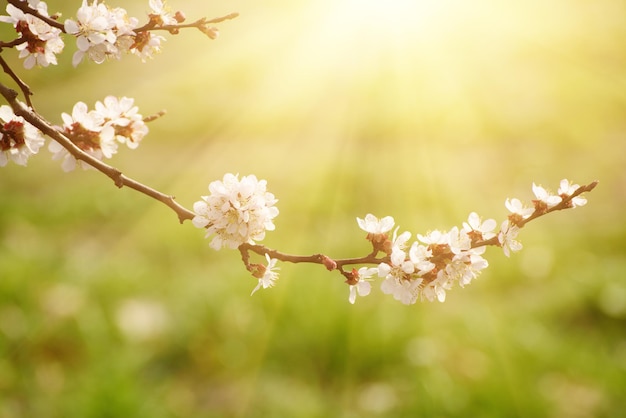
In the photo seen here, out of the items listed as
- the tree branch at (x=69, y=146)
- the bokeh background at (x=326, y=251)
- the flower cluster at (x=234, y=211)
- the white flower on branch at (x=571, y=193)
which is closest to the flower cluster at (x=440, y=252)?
the white flower on branch at (x=571, y=193)

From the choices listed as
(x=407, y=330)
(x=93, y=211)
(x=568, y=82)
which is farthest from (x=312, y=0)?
(x=407, y=330)

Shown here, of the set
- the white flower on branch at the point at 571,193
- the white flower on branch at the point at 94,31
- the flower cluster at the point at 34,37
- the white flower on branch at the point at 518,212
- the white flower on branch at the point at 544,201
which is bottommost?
the white flower on branch at the point at 518,212

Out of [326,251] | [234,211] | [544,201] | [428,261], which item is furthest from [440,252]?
[326,251]

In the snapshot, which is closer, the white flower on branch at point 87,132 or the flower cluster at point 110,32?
the flower cluster at point 110,32

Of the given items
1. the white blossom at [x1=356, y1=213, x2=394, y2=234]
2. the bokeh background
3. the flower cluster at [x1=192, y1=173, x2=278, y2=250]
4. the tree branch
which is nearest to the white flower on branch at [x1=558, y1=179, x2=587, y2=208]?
the white blossom at [x1=356, y1=213, x2=394, y2=234]

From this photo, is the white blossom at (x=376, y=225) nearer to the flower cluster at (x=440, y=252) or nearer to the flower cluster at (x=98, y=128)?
the flower cluster at (x=440, y=252)

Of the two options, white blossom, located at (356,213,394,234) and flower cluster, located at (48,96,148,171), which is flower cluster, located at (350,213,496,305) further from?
flower cluster, located at (48,96,148,171)

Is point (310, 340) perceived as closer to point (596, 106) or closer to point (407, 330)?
point (407, 330)
